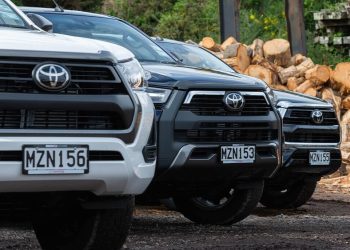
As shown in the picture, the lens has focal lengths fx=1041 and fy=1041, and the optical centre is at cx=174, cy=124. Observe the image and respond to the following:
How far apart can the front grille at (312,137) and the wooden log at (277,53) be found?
5.81 m

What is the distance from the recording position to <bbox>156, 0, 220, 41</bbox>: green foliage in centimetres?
3114

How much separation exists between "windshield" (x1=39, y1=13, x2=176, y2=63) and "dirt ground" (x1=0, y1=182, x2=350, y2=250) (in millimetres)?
1388

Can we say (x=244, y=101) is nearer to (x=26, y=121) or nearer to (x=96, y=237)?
(x=96, y=237)

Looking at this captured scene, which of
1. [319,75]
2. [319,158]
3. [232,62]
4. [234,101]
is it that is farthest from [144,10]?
[234,101]

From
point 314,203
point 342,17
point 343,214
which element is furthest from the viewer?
point 342,17

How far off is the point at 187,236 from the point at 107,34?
203cm

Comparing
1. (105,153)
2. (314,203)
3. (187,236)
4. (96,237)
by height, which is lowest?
(314,203)

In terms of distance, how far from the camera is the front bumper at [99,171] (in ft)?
16.7

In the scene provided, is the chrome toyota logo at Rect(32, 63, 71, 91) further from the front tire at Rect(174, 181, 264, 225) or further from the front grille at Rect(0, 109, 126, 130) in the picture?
the front tire at Rect(174, 181, 264, 225)

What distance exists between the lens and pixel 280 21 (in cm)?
2883

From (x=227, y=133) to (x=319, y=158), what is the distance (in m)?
2.37

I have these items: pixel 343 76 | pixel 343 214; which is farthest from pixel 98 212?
pixel 343 76

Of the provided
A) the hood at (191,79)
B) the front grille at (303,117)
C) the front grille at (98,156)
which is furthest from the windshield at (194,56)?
the front grille at (98,156)

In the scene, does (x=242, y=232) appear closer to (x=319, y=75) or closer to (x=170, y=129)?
(x=170, y=129)
